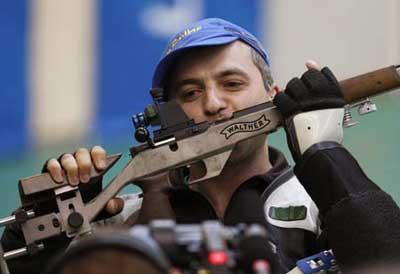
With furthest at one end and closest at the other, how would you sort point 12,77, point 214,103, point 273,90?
1. point 12,77
2. point 273,90
3. point 214,103

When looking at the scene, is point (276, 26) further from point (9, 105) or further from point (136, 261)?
point (136, 261)

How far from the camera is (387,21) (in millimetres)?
1739

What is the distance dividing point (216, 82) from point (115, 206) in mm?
232

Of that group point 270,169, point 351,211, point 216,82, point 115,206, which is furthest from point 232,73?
point 351,211

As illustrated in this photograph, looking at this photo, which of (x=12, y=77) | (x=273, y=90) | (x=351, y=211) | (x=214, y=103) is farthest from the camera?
(x=12, y=77)

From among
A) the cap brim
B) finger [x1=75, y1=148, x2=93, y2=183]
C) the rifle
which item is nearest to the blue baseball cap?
the cap brim

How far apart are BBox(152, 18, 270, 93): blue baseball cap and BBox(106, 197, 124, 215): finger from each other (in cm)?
20

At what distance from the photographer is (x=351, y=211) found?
98 centimetres

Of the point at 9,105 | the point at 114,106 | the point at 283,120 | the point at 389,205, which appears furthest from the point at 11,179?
the point at 389,205

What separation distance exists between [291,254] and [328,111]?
0.20 m

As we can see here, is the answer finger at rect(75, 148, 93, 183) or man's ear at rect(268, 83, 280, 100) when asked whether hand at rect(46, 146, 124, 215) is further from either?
man's ear at rect(268, 83, 280, 100)

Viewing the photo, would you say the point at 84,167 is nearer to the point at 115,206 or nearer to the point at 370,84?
the point at 115,206

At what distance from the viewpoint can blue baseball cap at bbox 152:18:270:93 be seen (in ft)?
4.19

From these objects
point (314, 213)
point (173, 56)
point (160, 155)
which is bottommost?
point (314, 213)
